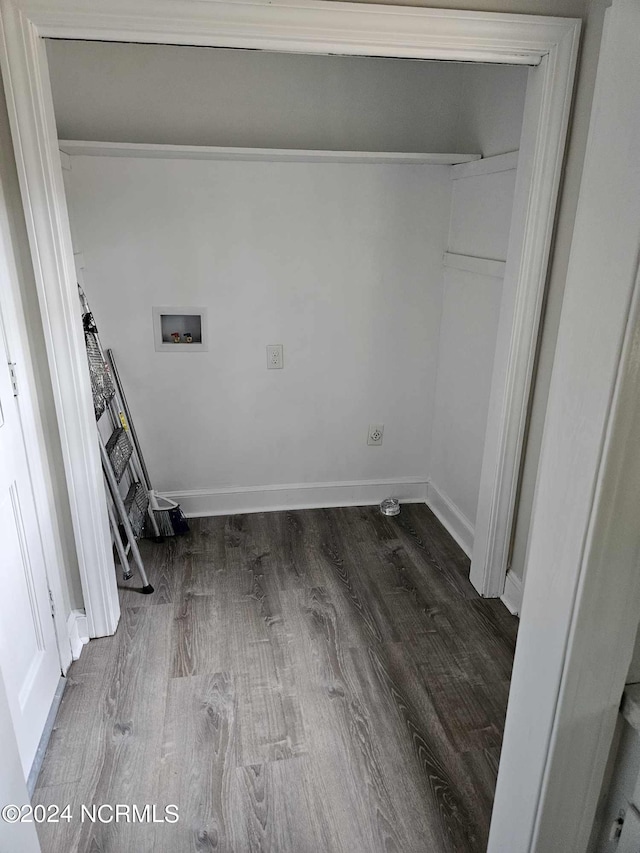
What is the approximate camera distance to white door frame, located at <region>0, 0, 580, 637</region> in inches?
65.2

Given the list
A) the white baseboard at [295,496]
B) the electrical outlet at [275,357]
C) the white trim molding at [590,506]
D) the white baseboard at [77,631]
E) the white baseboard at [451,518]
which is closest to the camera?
the white trim molding at [590,506]

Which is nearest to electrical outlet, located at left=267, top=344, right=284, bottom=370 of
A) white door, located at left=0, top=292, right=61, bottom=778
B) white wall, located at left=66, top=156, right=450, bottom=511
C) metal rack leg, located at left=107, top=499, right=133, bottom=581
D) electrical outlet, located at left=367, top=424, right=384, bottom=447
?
white wall, located at left=66, top=156, right=450, bottom=511

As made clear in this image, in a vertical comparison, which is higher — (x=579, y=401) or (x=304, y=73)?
(x=304, y=73)

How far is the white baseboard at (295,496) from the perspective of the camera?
3.17 meters

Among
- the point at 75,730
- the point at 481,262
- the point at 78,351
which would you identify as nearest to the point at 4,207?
the point at 78,351

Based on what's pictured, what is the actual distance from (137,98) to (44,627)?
2.16 metres

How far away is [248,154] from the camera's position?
2590 mm

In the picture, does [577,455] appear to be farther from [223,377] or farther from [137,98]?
[137,98]

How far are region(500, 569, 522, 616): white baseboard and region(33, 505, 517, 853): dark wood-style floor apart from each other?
0.12 feet

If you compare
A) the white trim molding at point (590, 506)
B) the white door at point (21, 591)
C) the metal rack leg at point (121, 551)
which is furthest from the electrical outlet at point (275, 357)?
the white trim molding at point (590, 506)

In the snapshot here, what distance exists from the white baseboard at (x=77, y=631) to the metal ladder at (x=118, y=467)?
33 cm

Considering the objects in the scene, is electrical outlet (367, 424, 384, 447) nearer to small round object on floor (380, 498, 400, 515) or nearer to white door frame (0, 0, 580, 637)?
small round object on floor (380, 498, 400, 515)

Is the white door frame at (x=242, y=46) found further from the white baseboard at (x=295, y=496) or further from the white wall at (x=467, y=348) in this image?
the white baseboard at (x=295, y=496)

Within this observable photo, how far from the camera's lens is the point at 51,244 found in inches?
71.8
